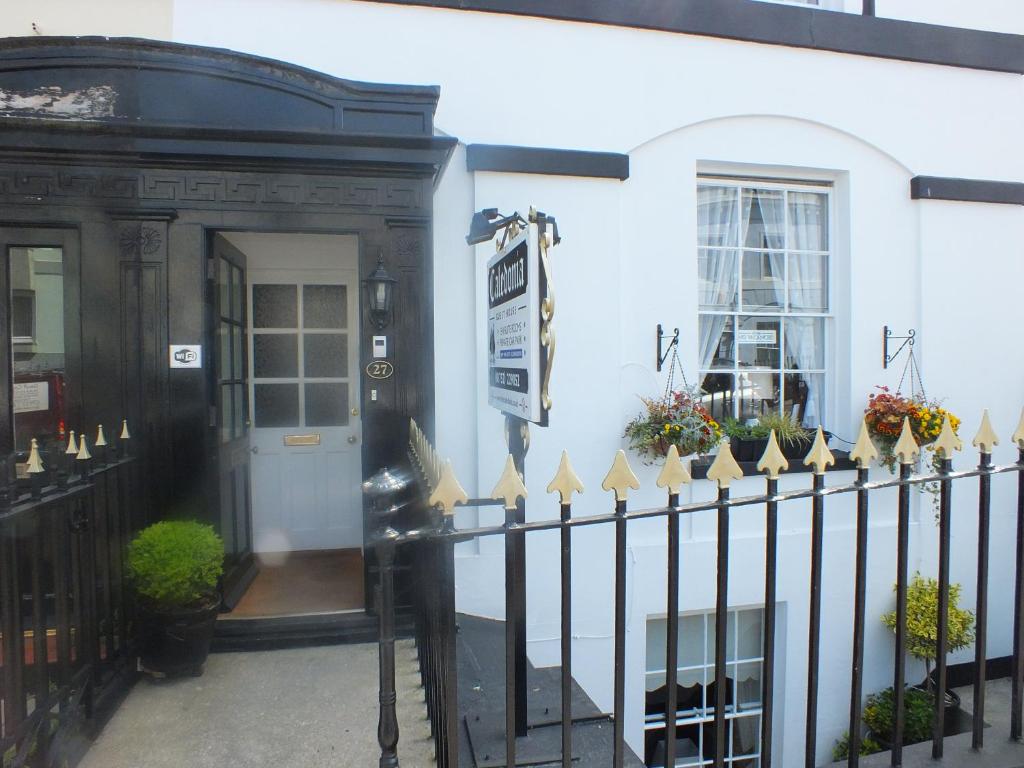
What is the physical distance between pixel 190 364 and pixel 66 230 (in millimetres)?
1138

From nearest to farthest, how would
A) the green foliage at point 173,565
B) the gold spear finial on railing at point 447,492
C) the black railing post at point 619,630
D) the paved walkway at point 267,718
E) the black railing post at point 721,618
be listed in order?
the gold spear finial on railing at point 447,492
the black railing post at point 619,630
the black railing post at point 721,618
the paved walkway at point 267,718
the green foliage at point 173,565

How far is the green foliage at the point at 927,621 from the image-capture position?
5.35 meters

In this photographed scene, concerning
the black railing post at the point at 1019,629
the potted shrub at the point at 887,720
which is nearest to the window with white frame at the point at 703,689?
the potted shrub at the point at 887,720

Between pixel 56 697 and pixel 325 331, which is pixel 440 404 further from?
pixel 56 697

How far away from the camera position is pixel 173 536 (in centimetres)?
378

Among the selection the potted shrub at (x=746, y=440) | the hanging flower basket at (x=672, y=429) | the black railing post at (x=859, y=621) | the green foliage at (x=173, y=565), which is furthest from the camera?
the potted shrub at (x=746, y=440)

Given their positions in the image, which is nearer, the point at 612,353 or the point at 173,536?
the point at 173,536

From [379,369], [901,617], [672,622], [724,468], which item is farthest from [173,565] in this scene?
[901,617]

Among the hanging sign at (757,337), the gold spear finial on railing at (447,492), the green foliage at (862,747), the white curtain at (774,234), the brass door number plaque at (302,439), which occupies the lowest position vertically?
the green foliage at (862,747)

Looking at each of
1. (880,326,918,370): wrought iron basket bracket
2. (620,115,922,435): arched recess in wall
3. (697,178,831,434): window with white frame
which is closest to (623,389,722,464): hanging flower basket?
(620,115,922,435): arched recess in wall

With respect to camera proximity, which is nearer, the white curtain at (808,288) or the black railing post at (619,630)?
the black railing post at (619,630)

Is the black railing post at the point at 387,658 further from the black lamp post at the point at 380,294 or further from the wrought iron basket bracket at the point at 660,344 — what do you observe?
the wrought iron basket bracket at the point at 660,344

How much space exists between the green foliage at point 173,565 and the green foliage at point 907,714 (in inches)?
201

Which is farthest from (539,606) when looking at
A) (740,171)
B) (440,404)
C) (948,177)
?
(948,177)
